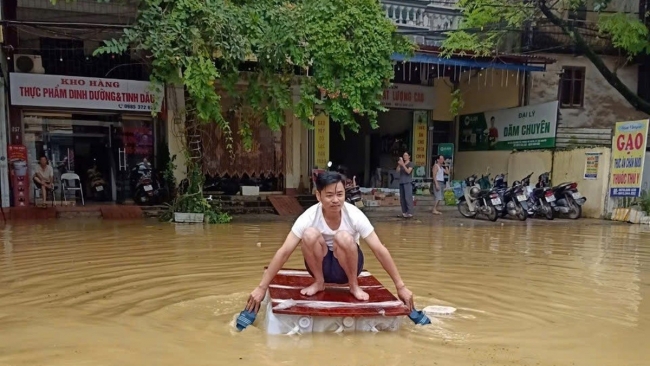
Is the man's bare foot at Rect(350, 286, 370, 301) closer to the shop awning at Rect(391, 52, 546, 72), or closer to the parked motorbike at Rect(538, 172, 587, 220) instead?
the parked motorbike at Rect(538, 172, 587, 220)

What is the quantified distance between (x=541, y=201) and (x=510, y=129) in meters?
3.82

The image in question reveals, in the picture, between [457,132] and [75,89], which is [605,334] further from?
[457,132]

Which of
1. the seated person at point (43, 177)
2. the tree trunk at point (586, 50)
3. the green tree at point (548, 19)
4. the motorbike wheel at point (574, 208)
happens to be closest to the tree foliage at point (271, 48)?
the green tree at point (548, 19)

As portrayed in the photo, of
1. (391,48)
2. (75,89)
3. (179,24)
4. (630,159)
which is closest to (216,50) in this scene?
(179,24)

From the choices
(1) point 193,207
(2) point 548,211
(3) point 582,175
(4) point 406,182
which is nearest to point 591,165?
(3) point 582,175

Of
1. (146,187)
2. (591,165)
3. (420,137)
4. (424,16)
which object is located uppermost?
(424,16)

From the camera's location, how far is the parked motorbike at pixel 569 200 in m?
11.5

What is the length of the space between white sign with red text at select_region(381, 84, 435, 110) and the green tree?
6.22 ft

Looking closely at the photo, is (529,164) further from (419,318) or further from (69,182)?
(69,182)

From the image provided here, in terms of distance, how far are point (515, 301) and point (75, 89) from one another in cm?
1092

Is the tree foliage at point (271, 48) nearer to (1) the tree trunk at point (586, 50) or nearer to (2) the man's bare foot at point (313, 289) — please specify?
(1) the tree trunk at point (586, 50)

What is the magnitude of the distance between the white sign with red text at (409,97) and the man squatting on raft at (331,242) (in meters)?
12.1

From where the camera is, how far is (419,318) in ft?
11.8

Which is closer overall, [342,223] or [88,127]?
[342,223]
